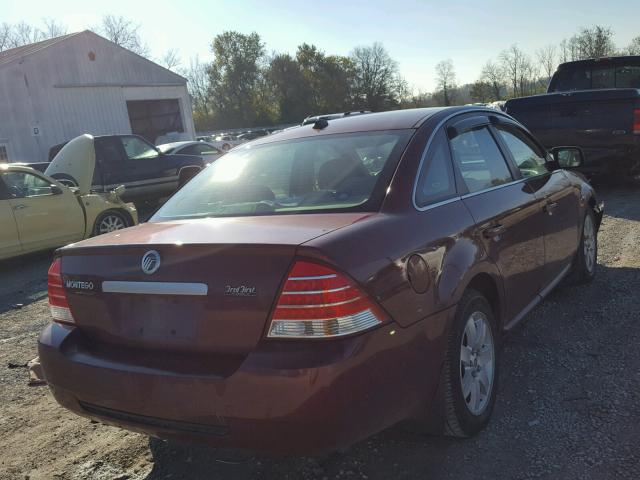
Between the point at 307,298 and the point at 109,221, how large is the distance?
8.24 m

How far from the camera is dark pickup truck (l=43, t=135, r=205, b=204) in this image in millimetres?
12594

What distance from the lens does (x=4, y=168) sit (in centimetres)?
809

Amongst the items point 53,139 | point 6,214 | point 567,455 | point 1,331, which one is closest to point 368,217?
point 567,455

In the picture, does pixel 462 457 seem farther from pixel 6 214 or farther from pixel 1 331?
pixel 6 214

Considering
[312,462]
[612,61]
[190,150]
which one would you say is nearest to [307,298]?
[312,462]

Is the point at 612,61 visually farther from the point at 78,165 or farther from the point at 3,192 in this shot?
the point at 3,192

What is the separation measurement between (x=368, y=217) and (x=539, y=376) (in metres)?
1.78

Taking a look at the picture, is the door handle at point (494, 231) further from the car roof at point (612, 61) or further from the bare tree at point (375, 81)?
the bare tree at point (375, 81)

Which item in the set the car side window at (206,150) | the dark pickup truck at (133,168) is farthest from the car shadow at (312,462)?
the car side window at (206,150)

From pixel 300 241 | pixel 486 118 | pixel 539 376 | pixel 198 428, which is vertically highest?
pixel 486 118

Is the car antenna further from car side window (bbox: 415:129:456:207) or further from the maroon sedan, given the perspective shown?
car side window (bbox: 415:129:456:207)

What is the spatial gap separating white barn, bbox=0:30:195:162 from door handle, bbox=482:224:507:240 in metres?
21.6

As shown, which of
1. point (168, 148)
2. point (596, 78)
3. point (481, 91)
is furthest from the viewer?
point (481, 91)

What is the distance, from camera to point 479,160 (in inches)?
139
